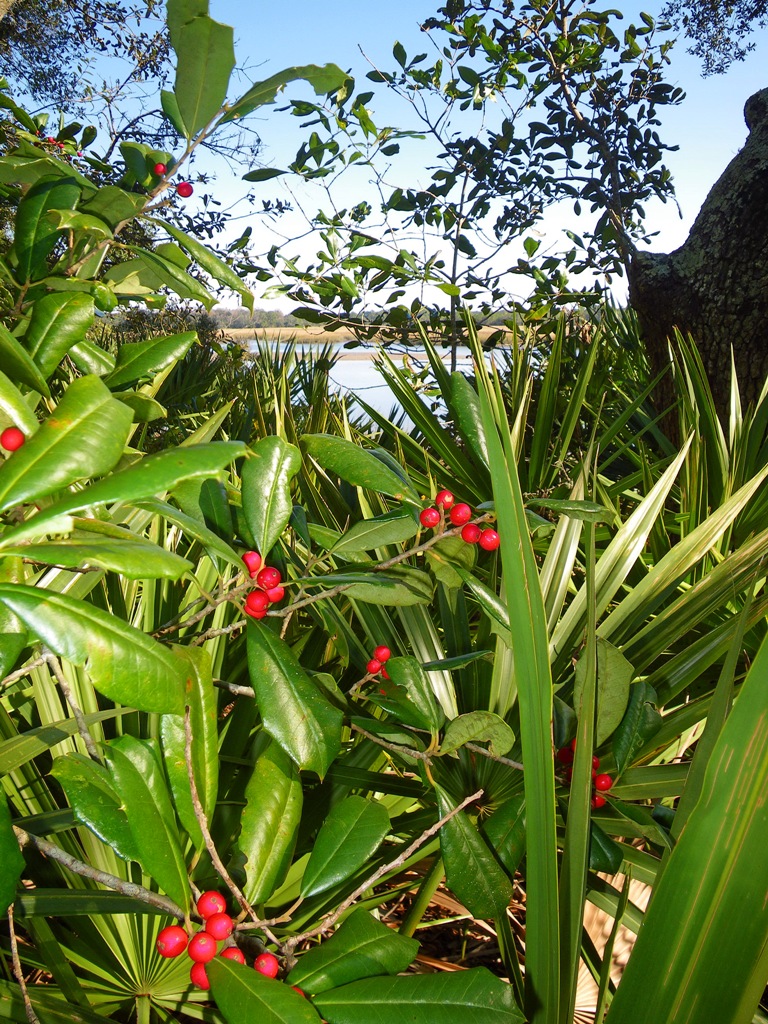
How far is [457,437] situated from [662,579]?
166cm

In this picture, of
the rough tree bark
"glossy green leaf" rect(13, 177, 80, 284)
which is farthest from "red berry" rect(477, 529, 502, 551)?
the rough tree bark

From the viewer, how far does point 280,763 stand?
65 centimetres

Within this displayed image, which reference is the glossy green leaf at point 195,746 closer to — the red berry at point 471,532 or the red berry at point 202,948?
the red berry at point 202,948

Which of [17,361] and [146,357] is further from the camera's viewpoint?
[146,357]

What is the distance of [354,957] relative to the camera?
521 millimetres

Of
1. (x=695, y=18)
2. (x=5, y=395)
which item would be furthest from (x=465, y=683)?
(x=695, y=18)

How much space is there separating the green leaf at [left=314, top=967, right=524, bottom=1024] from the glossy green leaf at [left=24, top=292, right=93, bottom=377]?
0.53 meters

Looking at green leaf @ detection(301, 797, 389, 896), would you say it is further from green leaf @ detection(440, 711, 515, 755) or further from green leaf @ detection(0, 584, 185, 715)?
green leaf @ detection(0, 584, 185, 715)

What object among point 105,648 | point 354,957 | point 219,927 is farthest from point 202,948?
point 105,648

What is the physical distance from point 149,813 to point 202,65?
58cm

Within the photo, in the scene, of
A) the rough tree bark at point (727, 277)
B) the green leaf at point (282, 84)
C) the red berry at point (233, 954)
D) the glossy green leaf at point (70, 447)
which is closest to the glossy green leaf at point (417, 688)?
the red berry at point (233, 954)

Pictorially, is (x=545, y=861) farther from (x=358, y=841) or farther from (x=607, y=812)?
(x=607, y=812)

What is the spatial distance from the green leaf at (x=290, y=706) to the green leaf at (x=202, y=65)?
1.43ft

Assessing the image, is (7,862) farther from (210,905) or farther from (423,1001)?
(423,1001)
